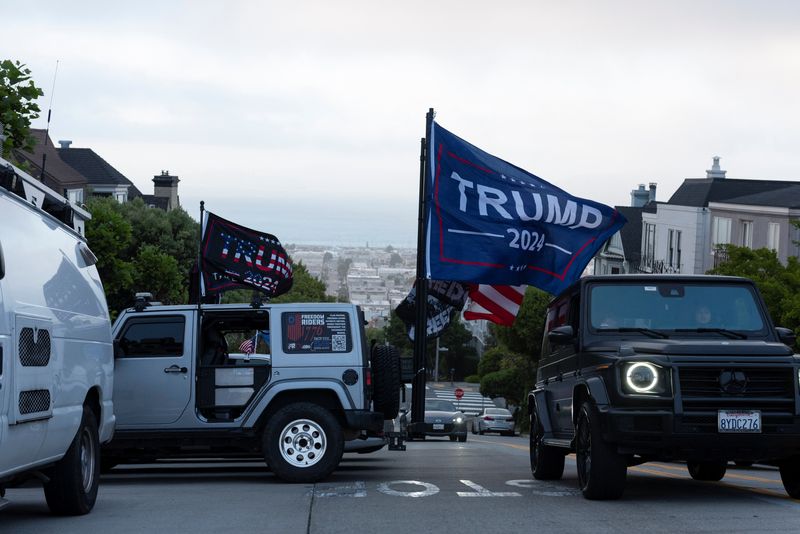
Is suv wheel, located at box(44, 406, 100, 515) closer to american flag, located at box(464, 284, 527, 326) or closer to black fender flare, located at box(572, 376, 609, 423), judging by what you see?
black fender flare, located at box(572, 376, 609, 423)

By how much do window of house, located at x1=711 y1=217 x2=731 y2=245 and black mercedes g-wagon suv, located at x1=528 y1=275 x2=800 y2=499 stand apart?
1767 inches

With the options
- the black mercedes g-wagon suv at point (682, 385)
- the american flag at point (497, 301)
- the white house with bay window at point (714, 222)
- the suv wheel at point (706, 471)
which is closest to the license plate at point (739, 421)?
the black mercedes g-wagon suv at point (682, 385)

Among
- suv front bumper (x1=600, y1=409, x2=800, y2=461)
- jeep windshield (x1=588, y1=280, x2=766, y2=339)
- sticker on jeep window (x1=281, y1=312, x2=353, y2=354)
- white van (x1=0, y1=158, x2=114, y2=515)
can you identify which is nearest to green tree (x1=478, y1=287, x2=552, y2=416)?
sticker on jeep window (x1=281, y1=312, x2=353, y2=354)

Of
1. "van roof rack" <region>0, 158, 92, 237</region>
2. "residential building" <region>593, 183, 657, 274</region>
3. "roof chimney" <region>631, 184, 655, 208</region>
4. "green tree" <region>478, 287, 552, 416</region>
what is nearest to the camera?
"van roof rack" <region>0, 158, 92, 237</region>

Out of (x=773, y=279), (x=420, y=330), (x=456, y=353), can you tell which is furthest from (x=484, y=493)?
(x=456, y=353)

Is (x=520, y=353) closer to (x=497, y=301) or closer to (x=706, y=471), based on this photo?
(x=497, y=301)

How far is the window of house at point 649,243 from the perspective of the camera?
68.4m

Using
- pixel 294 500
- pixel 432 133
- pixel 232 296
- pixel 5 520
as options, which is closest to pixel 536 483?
pixel 294 500

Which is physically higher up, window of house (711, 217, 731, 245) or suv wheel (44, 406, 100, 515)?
window of house (711, 217, 731, 245)

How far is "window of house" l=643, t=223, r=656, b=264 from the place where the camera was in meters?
68.4

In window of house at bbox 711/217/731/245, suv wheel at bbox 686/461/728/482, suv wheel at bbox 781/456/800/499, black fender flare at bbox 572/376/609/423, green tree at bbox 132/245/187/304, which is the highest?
window of house at bbox 711/217/731/245

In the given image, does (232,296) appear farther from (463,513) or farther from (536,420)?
(463,513)

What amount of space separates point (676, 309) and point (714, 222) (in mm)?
47702

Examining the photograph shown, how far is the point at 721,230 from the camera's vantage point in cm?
5659
